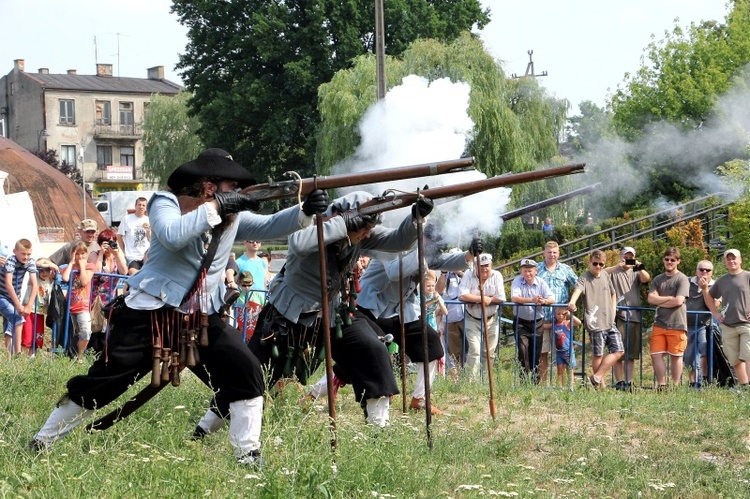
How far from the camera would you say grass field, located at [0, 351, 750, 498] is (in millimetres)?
4879

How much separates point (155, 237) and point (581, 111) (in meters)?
47.9

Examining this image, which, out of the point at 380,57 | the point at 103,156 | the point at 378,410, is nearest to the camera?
the point at 378,410

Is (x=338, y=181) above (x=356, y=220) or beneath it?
above

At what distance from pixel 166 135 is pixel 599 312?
2104 inches

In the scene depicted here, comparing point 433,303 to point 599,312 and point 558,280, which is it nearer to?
point 558,280

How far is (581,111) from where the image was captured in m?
51.7

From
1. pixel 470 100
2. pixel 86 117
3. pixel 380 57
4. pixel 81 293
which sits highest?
pixel 86 117

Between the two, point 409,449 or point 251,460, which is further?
point 409,449

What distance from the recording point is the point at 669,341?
1167 cm

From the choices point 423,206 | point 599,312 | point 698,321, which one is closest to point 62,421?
point 423,206

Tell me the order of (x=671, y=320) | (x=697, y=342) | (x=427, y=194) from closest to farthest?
(x=427, y=194)
(x=671, y=320)
(x=697, y=342)

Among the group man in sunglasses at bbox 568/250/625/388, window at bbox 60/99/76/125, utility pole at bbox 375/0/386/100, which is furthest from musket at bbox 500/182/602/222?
window at bbox 60/99/76/125

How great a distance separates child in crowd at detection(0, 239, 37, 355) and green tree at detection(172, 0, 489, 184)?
23822 mm

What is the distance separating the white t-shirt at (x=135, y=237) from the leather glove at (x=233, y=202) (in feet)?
26.5
